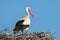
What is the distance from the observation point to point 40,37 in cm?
1245

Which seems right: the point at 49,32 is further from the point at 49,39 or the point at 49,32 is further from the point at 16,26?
the point at 16,26

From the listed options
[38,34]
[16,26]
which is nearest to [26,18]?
[16,26]

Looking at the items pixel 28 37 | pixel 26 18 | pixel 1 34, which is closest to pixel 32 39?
pixel 28 37

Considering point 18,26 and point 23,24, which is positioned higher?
point 23,24

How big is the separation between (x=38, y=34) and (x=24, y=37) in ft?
2.18

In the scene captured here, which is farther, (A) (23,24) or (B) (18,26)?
(A) (23,24)

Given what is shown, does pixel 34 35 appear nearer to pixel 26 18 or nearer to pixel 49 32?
pixel 49 32

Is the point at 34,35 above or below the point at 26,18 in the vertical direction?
below

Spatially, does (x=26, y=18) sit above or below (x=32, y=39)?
above

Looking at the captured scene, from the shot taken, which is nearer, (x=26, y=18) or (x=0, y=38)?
(x=0, y=38)

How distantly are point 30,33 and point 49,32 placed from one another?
0.59 metres

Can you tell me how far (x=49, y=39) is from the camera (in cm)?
1238

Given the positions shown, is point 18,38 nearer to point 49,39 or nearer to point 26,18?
point 49,39

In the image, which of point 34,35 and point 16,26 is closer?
point 34,35
